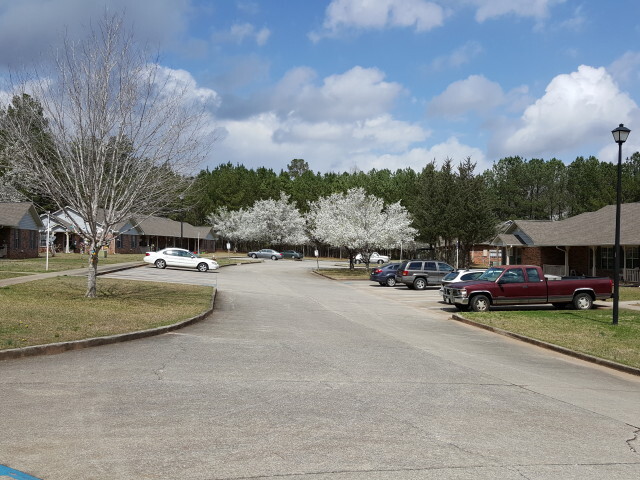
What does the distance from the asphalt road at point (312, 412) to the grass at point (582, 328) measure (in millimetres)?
1146

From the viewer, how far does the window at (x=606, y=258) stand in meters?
37.0

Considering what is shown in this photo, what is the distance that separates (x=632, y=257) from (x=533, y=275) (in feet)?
56.6

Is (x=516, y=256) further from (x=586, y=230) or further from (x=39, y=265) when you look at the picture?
(x=39, y=265)

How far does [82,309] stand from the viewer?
1717cm

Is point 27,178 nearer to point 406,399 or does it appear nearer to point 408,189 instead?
point 406,399

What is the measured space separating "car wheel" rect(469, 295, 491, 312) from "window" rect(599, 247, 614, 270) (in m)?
18.5

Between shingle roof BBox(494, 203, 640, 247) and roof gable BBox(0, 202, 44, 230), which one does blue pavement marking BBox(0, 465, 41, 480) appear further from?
roof gable BBox(0, 202, 44, 230)

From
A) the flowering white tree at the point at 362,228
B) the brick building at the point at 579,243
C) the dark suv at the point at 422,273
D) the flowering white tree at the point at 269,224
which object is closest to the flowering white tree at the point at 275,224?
the flowering white tree at the point at 269,224

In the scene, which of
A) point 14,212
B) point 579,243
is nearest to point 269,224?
point 14,212

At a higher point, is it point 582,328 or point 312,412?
point 312,412

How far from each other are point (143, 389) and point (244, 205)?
89.6 meters

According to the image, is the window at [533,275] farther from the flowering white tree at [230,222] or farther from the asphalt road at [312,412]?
the flowering white tree at [230,222]

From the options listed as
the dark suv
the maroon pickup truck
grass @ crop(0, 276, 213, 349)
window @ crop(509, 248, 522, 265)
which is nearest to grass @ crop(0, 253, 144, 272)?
grass @ crop(0, 276, 213, 349)

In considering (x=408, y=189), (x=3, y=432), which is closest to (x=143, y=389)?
(x=3, y=432)
